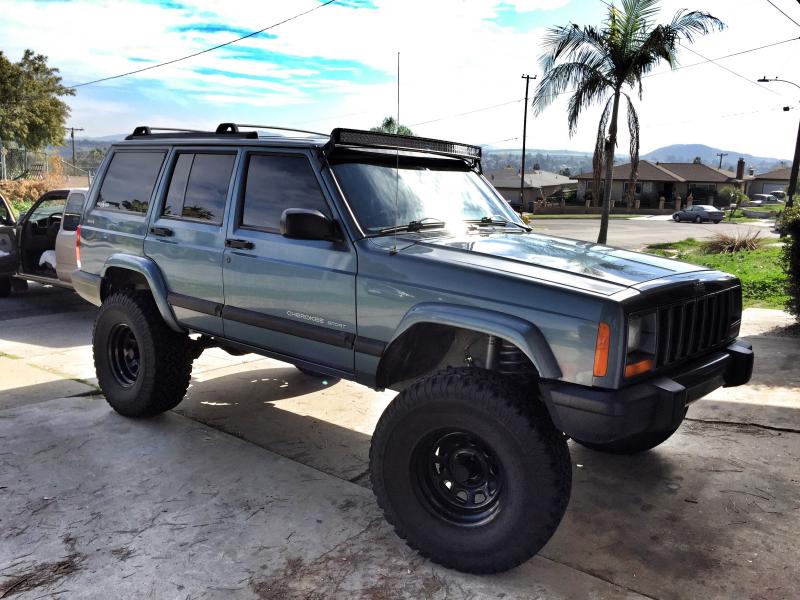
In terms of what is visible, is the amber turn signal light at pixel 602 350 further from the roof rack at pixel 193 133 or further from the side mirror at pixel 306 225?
the roof rack at pixel 193 133

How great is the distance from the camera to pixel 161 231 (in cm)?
456

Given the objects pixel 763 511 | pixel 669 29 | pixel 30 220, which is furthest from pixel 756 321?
pixel 30 220

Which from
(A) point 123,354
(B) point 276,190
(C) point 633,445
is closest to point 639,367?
(C) point 633,445

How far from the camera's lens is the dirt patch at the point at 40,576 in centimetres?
288

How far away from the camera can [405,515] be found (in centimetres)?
320

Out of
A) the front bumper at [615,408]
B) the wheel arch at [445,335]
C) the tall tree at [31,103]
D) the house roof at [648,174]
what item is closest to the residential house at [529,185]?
the house roof at [648,174]

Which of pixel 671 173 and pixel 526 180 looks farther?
pixel 526 180

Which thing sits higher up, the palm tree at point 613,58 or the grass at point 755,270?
the palm tree at point 613,58

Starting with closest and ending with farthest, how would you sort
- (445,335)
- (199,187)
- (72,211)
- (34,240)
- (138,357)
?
(445,335), (199,187), (138,357), (72,211), (34,240)

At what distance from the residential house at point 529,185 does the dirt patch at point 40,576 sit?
5961cm

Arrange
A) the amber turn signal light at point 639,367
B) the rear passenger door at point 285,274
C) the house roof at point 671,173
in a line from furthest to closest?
the house roof at point 671,173
the rear passenger door at point 285,274
the amber turn signal light at point 639,367

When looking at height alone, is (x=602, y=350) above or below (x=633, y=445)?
above

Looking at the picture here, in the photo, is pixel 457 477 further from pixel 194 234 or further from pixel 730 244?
pixel 730 244

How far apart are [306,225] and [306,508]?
1.55m
